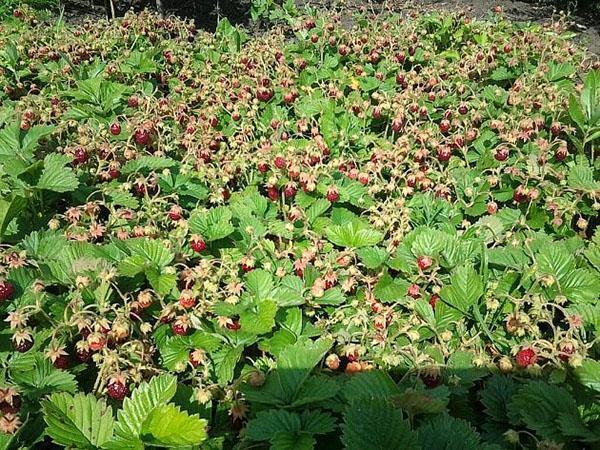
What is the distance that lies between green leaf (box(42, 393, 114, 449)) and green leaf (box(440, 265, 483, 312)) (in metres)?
1.26

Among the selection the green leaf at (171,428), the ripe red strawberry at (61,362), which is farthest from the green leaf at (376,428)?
the ripe red strawberry at (61,362)

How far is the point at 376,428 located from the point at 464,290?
3.23ft

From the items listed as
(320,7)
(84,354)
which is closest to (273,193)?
(84,354)

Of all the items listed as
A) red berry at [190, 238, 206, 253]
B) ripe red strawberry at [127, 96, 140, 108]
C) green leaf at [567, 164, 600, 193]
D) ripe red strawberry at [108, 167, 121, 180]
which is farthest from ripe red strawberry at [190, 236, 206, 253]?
→ green leaf at [567, 164, 600, 193]

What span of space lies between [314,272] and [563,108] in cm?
198

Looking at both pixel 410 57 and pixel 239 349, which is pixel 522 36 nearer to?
pixel 410 57

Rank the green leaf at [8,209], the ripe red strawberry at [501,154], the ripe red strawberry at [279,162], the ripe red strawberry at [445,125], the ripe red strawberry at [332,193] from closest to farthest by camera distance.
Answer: the green leaf at [8,209] < the ripe red strawberry at [332,193] < the ripe red strawberry at [279,162] < the ripe red strawberry at [501,154] < the ripe red strawberry at [445,125]

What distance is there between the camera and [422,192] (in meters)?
3.02

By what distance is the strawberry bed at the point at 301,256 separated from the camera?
5.55 feet

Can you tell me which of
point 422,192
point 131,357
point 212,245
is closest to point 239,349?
point 131,357

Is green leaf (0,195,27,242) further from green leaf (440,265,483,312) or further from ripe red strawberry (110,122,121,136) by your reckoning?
green leaf (440,265,483,312)

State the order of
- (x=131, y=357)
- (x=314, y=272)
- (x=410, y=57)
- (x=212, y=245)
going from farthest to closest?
(x=410, y=57) < (x=212, y=245) < (x=314, y=272) < (x=131, y=357)

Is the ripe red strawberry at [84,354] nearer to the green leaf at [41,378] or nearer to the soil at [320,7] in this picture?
the green leaf at [41,378]

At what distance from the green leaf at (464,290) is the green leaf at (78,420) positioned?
1259 mm
